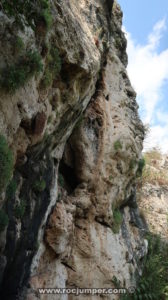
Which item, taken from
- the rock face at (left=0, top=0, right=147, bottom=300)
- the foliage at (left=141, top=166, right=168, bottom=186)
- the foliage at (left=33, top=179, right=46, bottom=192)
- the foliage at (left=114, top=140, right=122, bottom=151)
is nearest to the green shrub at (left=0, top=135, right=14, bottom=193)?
the rock face at (left=0, top=0, right=147, bottom=300)

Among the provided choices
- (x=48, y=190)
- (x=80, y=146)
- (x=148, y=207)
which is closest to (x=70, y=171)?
(x=80, y=146)

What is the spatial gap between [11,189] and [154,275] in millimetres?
8231

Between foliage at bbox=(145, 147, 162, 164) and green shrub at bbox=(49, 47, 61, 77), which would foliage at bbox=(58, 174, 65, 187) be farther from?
foliage at bbox=(145, 147, 162, 164)

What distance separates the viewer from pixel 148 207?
18.1m

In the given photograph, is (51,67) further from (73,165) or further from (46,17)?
(73,165)

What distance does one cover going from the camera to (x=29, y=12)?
532 centimetres

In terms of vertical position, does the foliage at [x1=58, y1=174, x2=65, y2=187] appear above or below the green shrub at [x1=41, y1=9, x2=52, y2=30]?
below

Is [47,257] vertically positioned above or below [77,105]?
below

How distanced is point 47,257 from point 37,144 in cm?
321

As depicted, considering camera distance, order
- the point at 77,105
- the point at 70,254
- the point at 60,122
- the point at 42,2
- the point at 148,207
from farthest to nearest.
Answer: the point at 148,207, the point at 70,254, the point at 77,105, the point at 60,122, the point at 42,2

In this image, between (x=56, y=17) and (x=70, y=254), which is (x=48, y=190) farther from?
(x=56, y=17)

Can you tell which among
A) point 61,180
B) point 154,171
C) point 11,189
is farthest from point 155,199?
point 11,189

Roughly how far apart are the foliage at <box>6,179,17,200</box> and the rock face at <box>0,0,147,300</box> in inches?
2.0

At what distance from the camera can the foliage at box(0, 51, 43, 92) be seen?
4.87 meters
